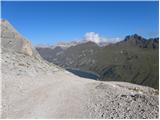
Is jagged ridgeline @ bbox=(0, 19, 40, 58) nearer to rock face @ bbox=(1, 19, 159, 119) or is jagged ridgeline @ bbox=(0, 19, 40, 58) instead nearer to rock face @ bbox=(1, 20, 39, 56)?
rock face @ bbox=(1, 20, 39, 56)

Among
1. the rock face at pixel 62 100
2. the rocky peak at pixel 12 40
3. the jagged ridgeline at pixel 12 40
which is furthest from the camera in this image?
the jagged ridgeline at pixel 12 40

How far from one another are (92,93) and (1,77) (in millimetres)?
10324

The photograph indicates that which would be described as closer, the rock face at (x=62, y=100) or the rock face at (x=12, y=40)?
the rock face at (x=62, y=100)

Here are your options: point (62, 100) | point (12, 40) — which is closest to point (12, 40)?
point (12, 40)

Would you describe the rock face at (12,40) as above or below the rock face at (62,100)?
above

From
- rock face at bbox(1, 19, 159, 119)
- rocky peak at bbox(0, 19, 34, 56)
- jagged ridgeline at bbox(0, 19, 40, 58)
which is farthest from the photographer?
jagged ridgeline at bbox(0, 19, 40, 58)

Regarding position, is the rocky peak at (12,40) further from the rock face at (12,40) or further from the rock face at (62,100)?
the rock face at (62,100)

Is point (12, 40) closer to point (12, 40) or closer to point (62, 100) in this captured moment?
point (12, 40)

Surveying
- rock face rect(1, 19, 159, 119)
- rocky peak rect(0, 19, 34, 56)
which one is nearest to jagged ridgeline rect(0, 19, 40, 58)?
rocky peak rect(0, 19, 34, 56)

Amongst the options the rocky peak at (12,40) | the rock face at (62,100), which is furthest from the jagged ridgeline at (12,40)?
the rock face at (62,100)

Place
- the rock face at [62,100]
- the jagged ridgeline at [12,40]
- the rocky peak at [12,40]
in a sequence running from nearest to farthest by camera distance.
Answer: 1. the rock face at [62,100]
2. the rocky peak at [12,40]
3. the jagged ridgeline at [12,40]

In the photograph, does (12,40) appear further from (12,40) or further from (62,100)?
(62,100)

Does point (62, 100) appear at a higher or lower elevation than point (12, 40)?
lower

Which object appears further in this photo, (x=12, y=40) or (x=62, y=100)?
(x=12, y=40)
